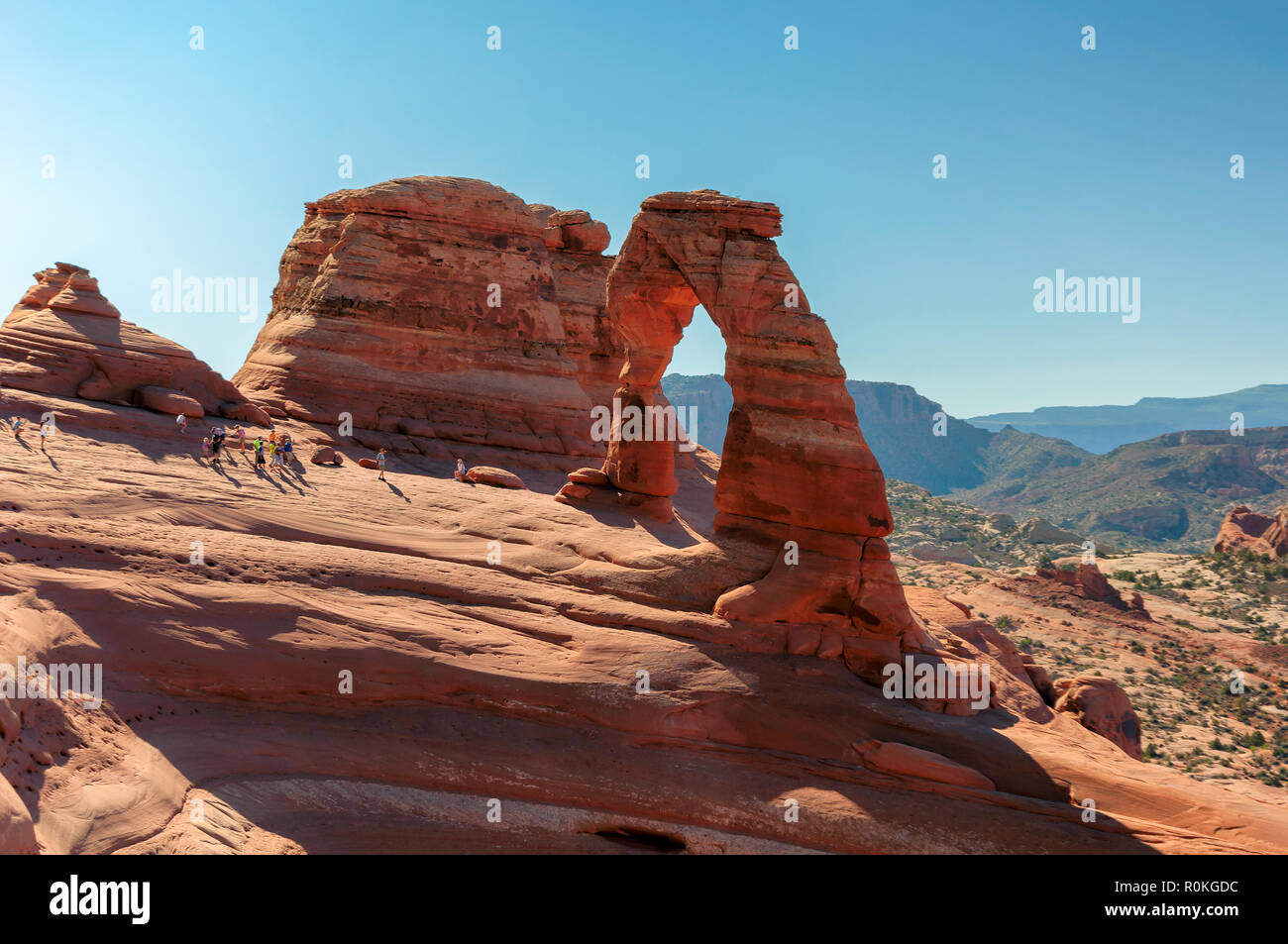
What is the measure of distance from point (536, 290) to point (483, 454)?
7102 millimetres

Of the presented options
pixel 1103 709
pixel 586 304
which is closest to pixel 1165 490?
pixel 586 304

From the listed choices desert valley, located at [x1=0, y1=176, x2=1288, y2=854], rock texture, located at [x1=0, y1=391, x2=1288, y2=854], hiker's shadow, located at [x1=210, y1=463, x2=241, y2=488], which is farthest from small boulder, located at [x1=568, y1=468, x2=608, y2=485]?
hiker's shadow, located at [x1=210, y1=463, x2=241, y2=488]

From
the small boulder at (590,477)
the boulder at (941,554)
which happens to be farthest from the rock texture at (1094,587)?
the small boulder at (590,477)

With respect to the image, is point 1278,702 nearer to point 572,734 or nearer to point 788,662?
point 788,662

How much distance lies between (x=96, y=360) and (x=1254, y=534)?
7303cm

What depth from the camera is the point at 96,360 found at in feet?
72.6

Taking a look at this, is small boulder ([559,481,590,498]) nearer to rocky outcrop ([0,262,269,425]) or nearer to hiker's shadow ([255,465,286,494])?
hiker's shadow ([255,465,286,494])

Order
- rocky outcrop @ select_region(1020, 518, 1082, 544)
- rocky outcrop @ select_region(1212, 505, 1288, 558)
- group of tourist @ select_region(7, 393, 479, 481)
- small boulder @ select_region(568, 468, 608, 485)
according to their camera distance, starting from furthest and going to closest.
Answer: rocky outcrop @ select_region(1020, 518, 1082, 544), rocky outcrop @ select_region(1212, 505, 1288, 558), small boulder @ select_region(568, 468, 608, 485), group of tourist @ select_region(7, 393, 479, 481)

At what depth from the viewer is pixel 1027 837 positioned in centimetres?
1448

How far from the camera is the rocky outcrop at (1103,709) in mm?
23375

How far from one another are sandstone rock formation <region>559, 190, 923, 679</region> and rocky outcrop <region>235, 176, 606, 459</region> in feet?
37.6

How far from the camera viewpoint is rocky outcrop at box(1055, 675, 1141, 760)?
76.7 feet

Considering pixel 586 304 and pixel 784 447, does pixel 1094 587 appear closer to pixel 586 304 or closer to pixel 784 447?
pixel 586 304

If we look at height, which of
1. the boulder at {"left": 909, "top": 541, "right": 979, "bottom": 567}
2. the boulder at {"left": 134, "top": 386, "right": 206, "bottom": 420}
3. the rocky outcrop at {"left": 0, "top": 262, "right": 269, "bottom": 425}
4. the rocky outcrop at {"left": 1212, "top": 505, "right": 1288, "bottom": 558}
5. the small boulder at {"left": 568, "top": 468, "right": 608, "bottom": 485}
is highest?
the rocky outcrop at {"left": 0, "top": 262, "right": 269, "bottom": 425}
